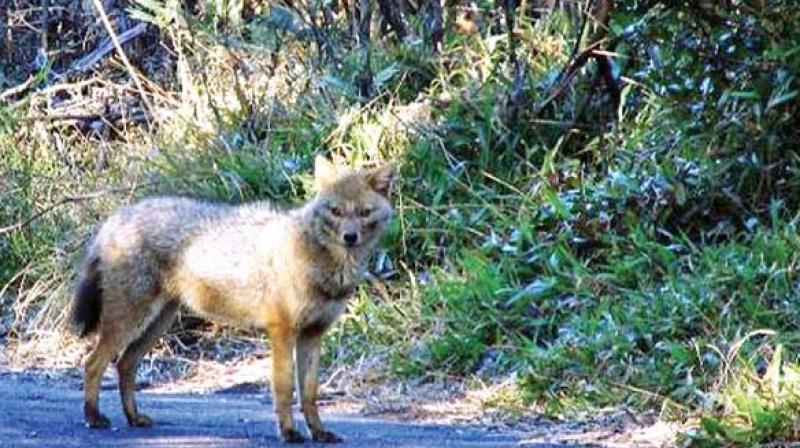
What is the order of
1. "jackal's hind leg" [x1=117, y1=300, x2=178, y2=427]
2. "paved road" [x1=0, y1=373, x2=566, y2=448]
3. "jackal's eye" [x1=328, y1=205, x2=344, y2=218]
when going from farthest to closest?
"jackal's hind leg" [x1=117, y1=300, x2=178, y2=427] < "jackal's eye" [x1=328, y1=205, x2=344, y2=218] < "paved road" [x1=0, y1=373, x2=566, y2=448]

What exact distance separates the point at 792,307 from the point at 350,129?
5459 mm

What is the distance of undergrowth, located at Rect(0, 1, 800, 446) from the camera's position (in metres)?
10.9

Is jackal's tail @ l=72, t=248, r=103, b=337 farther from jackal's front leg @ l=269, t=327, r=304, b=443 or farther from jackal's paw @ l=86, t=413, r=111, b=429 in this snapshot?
jackal's front leg @ l=269, t=327, r=304, b=443

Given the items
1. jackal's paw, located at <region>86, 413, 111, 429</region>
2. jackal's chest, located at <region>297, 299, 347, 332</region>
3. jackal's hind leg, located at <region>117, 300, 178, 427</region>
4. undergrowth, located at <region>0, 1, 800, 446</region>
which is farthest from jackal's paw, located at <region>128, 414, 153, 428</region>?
undergrowth, located at <region>0, 1, 800, 446</region>

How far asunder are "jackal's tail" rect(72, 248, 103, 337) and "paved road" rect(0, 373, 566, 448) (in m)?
0.49

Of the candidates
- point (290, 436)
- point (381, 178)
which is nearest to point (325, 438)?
point (290, 436)

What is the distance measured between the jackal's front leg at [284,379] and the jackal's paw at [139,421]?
0.82 meters

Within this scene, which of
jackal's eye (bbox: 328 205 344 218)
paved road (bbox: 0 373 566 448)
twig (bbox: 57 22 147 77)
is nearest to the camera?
paved road (bbox: 0 373 566 448)

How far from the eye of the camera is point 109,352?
989cm

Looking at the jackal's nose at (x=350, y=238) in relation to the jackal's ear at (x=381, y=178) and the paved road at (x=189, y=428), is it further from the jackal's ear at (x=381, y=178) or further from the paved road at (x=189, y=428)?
the paved road at (x=189, y=428)

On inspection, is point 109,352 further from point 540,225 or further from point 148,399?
point 540,225

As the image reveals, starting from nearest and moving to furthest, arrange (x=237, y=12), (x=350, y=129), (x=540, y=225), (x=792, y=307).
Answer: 1. (x=792, y=307)
2. (x=540, y=225)
3. (x=350, y=129)
4. (x=237, y=12)

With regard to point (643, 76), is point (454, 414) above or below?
below

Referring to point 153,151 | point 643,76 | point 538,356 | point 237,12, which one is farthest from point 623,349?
point 237,12
